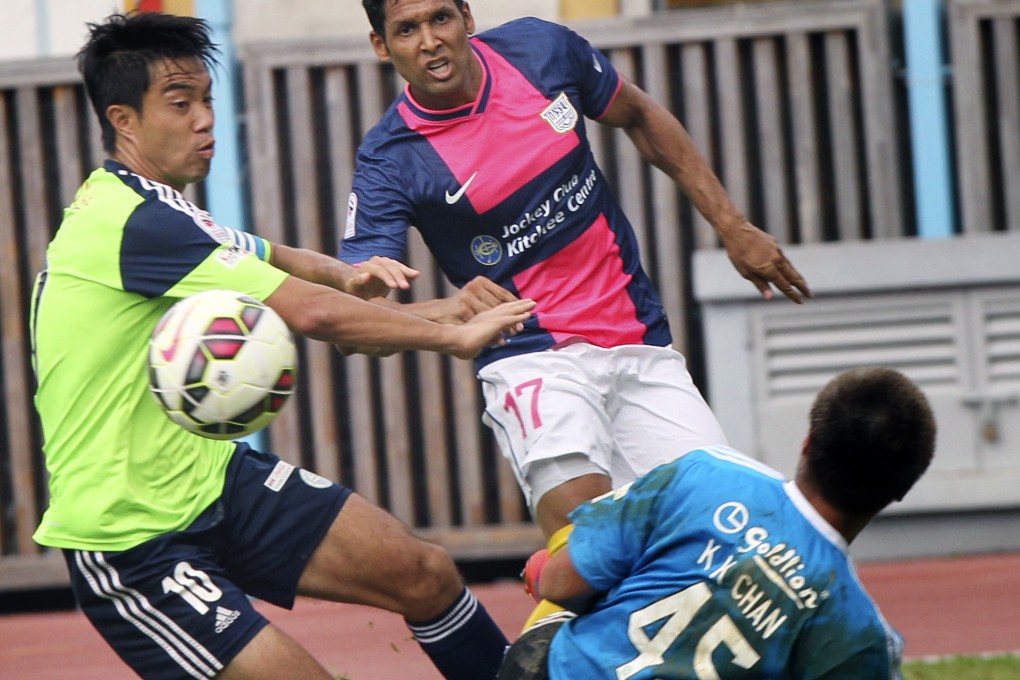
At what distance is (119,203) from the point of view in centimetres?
379

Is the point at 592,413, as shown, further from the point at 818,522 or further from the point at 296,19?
the point at 296,19

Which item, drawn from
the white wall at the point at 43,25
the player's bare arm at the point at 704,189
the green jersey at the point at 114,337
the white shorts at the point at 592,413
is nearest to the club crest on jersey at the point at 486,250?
the white shorts at the point at 592,413

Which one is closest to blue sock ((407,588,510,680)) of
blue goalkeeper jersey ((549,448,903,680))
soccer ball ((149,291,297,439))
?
soccer ball ((149,291,297,439))

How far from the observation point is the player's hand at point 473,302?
4.08 meters

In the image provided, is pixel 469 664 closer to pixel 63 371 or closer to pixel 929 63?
pixel 63 371

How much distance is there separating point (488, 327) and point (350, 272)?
649 millimetres

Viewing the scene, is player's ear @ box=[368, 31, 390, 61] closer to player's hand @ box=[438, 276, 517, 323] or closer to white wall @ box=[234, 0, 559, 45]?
player's hand @ box=[438, 276, 517, 323]

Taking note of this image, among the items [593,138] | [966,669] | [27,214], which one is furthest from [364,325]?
[27,214]

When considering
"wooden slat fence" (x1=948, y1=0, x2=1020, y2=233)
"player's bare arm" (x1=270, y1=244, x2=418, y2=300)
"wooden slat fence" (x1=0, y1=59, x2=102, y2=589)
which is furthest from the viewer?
"wooden slat fence" (x1=0, y1=59, x2=102, y2=589)

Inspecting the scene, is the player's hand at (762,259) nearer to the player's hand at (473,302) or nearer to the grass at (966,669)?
the player's hand at (473,302)

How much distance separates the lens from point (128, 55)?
4.01m

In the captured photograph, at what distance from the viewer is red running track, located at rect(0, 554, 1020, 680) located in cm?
593

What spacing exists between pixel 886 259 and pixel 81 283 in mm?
4592

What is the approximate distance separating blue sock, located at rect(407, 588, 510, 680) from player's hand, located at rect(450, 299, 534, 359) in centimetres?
82
